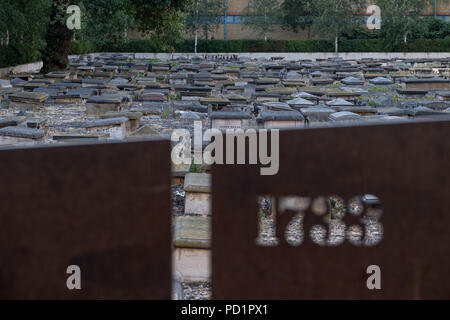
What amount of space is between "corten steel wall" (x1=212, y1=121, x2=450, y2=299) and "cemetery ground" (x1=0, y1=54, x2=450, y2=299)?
0.17 m

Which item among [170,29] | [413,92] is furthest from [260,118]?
[170,29]

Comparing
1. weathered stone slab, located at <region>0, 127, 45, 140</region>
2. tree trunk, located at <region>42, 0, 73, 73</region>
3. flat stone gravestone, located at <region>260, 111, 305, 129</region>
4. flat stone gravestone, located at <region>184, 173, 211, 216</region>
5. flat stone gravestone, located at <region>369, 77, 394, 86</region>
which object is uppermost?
tree trunk, located at <region>42, 0, 73, 73</region>

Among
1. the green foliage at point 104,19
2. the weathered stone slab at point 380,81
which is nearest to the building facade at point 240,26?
the weathered stone slab at point 380,81

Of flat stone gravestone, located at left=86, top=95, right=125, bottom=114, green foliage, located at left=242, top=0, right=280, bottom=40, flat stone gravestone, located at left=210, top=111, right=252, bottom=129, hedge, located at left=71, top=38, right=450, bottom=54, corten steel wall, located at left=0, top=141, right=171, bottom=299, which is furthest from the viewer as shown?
green foliage, located at left=242, top=0, right=280, bottom=40

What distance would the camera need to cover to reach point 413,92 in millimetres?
14117

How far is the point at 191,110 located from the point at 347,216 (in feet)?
31.3

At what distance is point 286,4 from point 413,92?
30.0 m

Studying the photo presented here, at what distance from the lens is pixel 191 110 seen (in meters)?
12.1

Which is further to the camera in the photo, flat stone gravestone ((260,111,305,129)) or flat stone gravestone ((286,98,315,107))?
flat stone gravestone ((286,98,315,107))

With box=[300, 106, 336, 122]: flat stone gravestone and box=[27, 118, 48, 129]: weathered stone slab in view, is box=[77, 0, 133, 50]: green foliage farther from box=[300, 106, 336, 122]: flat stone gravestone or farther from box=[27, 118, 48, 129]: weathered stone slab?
box=[300, 106, 336, 122]: flat stone gravestone

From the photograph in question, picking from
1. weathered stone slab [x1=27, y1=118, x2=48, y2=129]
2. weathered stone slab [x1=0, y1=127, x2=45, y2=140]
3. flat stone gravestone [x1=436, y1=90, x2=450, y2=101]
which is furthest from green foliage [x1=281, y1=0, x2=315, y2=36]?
weathered stone slab [x1=0, y1=127, x2=45, y2=140]

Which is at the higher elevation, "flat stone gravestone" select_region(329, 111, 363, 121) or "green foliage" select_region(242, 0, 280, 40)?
"green foliage" select_region(242, 0, 280, 40)

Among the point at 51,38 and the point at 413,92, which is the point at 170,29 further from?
the point at 413,92

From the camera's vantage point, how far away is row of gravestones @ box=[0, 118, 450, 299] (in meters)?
2.48
